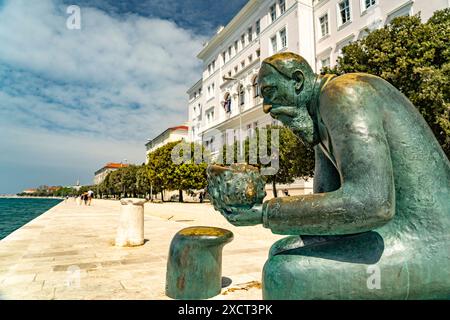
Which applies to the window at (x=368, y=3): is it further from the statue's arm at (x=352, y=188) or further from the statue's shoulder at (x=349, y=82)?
the statue's arm at (x=352, y=188)

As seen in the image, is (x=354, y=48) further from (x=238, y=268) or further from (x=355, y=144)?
(x=355, y=144)

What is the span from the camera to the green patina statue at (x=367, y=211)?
3.87 ft

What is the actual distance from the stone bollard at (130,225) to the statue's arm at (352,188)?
8.48m

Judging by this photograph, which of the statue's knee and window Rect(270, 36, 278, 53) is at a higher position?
window Rect(270, 36, 278, 53)

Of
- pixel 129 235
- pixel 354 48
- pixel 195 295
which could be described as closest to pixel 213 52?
pixel 354 48

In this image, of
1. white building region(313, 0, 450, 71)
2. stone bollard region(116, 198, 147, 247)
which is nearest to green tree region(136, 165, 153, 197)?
white building region(313, 0, 450, 71)

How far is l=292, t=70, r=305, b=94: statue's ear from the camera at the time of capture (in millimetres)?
1481

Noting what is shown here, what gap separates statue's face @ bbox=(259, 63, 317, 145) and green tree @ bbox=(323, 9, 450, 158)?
12836 millimetres

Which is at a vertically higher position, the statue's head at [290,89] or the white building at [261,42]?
the white building at [261,42]

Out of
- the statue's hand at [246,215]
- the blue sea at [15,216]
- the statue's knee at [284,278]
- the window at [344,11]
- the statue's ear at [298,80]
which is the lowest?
the blue sea at [15,216]

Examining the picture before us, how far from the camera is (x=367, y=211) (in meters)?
1.15

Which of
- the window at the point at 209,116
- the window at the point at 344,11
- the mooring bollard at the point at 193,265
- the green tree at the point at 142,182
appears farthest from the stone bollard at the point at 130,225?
the green tree at the point at 142,182

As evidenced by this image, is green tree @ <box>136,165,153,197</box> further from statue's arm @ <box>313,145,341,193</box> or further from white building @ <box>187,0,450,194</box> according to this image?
statue's arm @ <box>313,145,341,193</box>

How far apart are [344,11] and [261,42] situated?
12.3 meters
